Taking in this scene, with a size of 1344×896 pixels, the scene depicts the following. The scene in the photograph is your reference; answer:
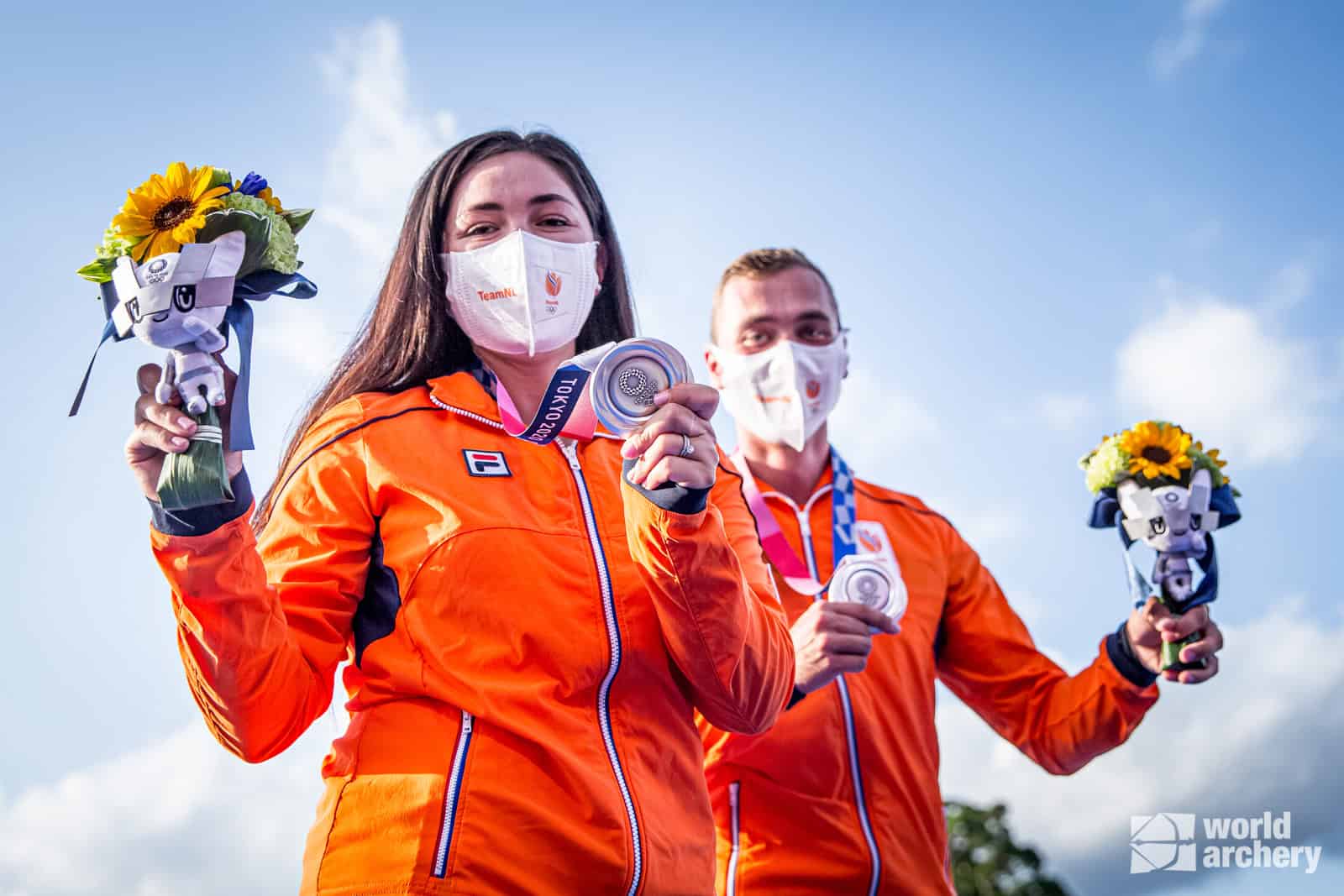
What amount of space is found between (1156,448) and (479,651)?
400cm

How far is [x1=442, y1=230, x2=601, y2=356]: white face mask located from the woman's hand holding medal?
3.72ft

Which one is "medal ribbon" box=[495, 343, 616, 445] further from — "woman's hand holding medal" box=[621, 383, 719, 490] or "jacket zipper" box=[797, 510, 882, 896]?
"jacket zipper" box=[797, 510, 882, 896]

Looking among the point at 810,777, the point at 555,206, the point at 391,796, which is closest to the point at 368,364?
the point at 555,206

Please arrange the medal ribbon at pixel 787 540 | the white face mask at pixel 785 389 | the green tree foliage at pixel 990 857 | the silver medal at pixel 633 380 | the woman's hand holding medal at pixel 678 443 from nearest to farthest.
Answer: the woman's hand holding medal at pixel 678 443
the silver medal at pixel 633 380
the medal ribbon at pixel 787 540
the white face mask at pixel 785 389
the green tree foliage at pixel 990 857

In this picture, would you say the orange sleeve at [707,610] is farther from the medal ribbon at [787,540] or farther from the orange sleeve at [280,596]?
the medal ribbon at [787,540]

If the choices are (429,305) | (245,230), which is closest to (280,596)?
(245,230)

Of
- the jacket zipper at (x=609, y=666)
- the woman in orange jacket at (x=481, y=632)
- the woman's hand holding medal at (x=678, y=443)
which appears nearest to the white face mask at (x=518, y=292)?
the woman in orange jacket at (x=481, y=632)

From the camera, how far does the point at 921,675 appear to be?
6.32 metres

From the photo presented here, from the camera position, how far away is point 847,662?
536cm

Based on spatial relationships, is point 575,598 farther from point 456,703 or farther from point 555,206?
point 555,206

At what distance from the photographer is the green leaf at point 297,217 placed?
12.5 feet

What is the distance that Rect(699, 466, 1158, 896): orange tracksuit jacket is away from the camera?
570 centimetres

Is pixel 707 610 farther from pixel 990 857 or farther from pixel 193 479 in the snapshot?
pixel 990 857

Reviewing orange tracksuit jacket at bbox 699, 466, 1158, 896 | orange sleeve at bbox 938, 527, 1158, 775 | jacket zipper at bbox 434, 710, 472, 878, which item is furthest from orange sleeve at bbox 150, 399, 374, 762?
orange sleeve at bbox 938, 527, 1158, 775
